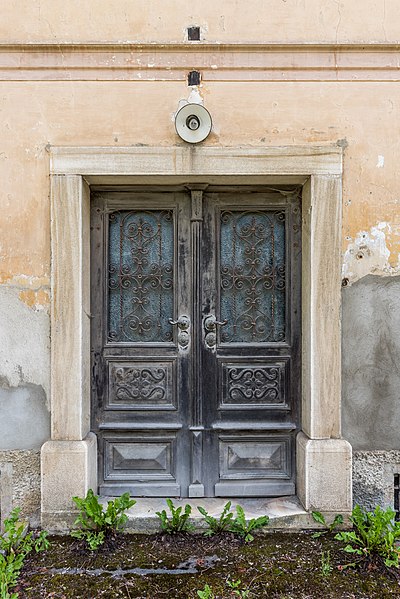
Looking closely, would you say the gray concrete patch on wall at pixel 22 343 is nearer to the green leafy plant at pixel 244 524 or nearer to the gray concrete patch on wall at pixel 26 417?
the gray concrete patch on wall at pixel 26 417

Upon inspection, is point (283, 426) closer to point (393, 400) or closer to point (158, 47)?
point (393, 400)

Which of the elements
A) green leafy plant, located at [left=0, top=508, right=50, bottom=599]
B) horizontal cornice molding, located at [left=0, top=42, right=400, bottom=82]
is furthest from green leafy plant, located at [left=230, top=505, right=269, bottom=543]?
horizontal cornice molding, located at [left=0, top=42, right=400, bottom=82]

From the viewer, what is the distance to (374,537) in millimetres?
3236

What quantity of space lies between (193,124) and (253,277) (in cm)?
126

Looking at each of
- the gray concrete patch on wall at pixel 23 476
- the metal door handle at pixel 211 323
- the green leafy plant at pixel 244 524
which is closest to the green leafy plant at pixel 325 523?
the green leafy plant at pixel 244 524

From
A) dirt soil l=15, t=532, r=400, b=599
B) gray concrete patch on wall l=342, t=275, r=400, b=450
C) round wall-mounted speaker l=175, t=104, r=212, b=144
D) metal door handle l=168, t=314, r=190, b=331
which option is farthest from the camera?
metal door handle l=168, t=314, r=190, b=331

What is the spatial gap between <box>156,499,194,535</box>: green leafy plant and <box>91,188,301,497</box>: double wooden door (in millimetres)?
341

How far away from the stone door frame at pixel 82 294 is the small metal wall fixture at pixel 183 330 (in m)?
0.75

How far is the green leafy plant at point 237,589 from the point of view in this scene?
2883 millimetres

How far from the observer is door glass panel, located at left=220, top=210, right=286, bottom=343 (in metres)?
3.93

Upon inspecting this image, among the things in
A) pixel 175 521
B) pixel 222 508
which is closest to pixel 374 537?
pixel 222 508

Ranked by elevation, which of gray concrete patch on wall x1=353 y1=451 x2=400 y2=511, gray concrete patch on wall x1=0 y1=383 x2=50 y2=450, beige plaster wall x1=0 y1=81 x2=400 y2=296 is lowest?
gray concrete patch on wall x1=353 y1=451 x2=400 y2=511

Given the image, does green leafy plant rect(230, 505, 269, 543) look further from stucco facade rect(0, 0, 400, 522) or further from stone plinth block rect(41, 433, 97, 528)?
stone plinth block rect(41, 433, 97, 528)

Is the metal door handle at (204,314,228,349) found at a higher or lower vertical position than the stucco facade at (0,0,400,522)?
lower
